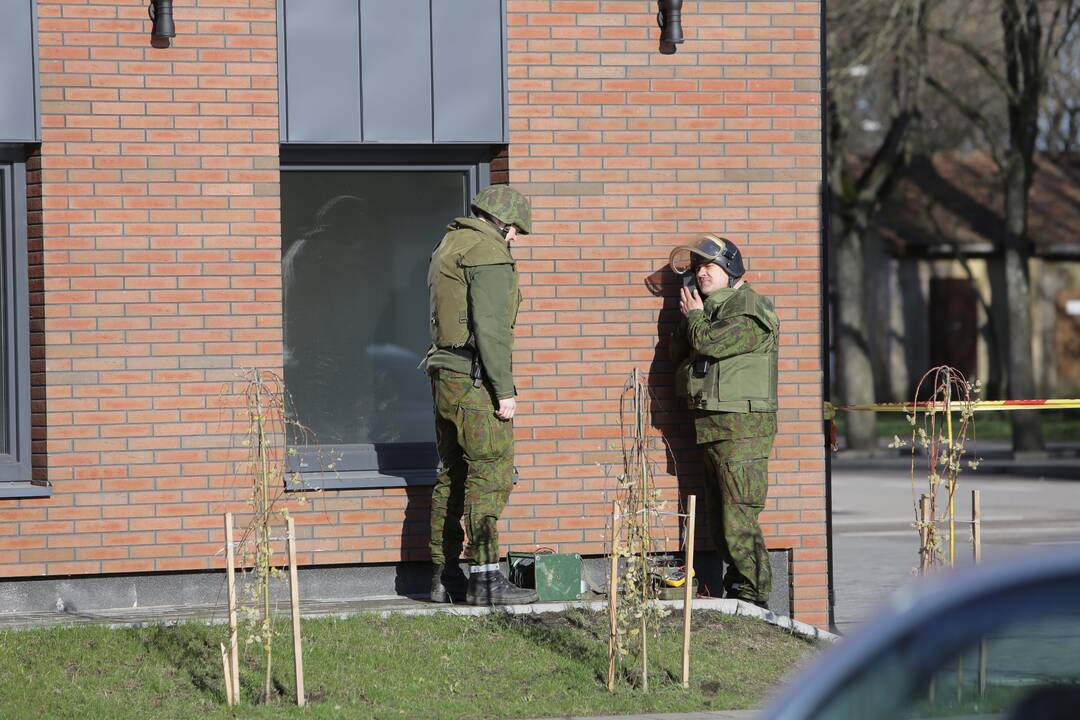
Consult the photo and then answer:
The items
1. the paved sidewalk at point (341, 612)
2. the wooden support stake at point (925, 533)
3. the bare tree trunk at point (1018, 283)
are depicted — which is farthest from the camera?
the bare tree trunk at point (1018, 283)

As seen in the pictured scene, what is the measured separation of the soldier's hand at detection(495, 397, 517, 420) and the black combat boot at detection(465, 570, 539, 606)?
2.52 feet

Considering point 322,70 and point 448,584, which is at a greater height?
point 322,70

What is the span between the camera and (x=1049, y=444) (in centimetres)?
2858

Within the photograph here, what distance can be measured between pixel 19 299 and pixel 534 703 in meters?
3.69

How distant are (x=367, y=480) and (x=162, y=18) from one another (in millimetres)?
2618

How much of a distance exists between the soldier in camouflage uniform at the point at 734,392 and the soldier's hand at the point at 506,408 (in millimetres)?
1041

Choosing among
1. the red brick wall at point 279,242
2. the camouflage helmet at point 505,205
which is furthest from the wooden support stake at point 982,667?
the red brick wall at point 279,242

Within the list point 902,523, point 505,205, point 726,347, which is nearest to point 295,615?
point 505,205

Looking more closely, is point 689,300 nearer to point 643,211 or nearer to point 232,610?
point 643,211

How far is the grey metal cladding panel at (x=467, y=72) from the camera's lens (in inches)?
344

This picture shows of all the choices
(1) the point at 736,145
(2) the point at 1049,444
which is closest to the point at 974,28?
(2) the point at 1049,444

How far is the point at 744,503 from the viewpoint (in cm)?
841

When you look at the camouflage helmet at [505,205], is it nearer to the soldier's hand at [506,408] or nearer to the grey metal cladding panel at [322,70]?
the soldier's hand at [506,408]

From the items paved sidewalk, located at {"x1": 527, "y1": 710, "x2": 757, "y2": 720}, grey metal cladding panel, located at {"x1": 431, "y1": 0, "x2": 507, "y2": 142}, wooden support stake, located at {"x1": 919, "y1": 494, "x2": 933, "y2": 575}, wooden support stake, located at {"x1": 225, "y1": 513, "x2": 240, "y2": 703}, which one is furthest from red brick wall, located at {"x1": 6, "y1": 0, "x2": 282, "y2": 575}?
wooden support stake, located at {"x1": 919, "y1": 494, "x2": 933, "y2": 575}
